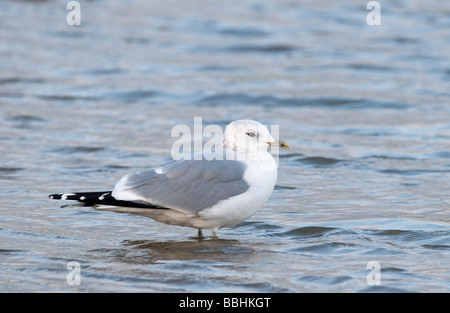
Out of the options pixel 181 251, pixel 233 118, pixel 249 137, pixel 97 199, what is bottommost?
pixel 181 251

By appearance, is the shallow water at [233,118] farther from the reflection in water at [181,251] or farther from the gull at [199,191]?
the gull at [199,191]

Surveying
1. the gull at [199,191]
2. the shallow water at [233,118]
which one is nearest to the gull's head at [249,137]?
the gull at [199,191]

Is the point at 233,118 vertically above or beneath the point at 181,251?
above

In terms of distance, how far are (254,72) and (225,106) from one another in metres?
2.02

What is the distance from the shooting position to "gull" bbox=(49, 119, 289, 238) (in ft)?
19.1

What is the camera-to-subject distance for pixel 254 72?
13406mm

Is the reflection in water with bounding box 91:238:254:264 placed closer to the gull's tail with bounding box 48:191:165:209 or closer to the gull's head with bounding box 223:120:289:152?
the gull's tail with bounding box 48:191:165:209

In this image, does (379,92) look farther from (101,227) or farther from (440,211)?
(101,227)

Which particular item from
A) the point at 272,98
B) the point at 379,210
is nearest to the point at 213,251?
the point at 379,210

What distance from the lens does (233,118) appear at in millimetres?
10797

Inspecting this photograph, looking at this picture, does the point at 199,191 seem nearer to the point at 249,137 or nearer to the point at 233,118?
the point at 249,137

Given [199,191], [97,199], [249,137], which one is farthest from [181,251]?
[249,137]

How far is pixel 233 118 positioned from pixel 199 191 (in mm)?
4936

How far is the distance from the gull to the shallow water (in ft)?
0.89
